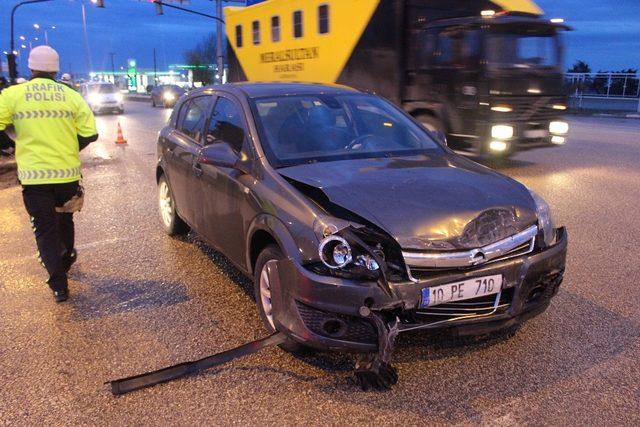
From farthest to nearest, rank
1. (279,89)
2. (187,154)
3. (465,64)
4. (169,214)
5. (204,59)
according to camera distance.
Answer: (204,59) → (465,64) → (169,214) → (187,154) → (279,89)

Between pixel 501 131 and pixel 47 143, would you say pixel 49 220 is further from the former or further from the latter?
pixel 501 131

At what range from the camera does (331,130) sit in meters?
4.34

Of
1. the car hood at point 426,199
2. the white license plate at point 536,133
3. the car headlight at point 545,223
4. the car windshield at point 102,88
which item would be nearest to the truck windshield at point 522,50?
the white license plate at point 536,133

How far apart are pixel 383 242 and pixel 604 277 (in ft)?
8.81

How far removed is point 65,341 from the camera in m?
3.73

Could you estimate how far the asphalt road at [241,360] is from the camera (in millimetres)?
2918

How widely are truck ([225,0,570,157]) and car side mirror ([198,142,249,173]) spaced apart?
521 centimetres

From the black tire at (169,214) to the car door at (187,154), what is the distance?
24 centimetres

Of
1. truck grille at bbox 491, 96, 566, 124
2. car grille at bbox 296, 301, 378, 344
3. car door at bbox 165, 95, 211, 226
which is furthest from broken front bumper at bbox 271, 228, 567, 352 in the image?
truck grille at bbox 491, 96, 566, 124

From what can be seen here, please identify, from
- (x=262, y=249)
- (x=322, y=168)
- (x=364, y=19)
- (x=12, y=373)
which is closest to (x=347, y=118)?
(x=322, y=168)

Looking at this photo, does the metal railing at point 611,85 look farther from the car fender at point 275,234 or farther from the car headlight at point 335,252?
the car headlight at point 335,252

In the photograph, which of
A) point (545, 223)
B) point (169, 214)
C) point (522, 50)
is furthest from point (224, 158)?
point (522, 50)

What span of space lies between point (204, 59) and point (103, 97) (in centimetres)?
5087

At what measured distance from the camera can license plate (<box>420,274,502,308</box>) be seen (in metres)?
3.00
